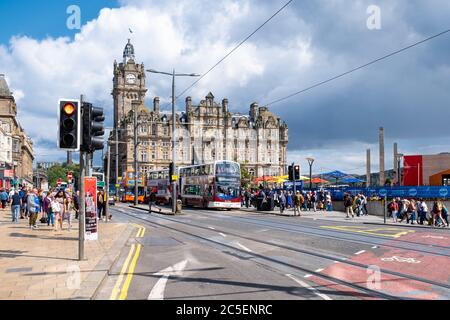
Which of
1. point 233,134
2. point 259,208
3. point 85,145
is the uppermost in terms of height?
point 233,134

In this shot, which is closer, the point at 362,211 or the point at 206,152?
the point at 362,211

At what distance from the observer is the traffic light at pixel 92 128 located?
11766 millimetres

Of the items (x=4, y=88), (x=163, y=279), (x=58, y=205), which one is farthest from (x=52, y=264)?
(x=4, y=88)

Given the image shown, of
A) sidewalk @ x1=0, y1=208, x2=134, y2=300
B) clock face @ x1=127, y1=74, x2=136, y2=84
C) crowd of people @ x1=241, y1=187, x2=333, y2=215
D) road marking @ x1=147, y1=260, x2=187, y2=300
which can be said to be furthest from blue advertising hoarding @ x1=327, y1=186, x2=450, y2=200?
clock face @ x1=127, y1=74, x2=136, y2=84

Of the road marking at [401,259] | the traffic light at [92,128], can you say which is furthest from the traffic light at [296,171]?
the traffic light at [92,128]

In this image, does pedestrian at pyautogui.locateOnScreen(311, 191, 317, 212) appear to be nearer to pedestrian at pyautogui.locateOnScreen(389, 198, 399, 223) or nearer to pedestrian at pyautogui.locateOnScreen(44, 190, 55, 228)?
pedestrian at pyautogui.locateOnScreen(389, 198, 399, 223)

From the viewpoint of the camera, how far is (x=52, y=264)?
11.3 m

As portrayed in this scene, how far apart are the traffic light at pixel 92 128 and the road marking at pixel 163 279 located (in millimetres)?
3352

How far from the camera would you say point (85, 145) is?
38.3 ft

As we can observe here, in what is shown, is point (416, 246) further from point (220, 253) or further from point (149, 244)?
point (149, 244)

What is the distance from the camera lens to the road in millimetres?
8547

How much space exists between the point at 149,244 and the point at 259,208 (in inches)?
1006
